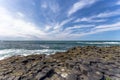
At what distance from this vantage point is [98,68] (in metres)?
7.74

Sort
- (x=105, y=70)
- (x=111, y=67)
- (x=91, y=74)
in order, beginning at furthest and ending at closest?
(x=111, y=67) → (x=105, y=70) → (x=91, y=74)

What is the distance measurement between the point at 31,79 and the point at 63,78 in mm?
1691

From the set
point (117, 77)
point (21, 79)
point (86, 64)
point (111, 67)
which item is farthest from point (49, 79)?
point (111, 67)

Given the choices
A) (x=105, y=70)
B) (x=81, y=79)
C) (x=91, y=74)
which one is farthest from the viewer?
(x=105, y=70)

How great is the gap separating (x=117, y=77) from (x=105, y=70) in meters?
0.99

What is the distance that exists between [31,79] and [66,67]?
2.45m

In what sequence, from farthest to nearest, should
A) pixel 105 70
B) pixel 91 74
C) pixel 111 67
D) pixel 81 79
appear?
pixel 111 67
pixel 105 70
pixel 91 74
pixel 81 79

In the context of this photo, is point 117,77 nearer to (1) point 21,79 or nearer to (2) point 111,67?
(2) point 111,67

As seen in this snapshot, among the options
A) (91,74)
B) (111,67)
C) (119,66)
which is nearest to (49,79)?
(91,74)

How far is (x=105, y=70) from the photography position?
24.6ft

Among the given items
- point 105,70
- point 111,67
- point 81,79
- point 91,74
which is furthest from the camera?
point 111,67

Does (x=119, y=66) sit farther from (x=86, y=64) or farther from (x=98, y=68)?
(x=86, y=64)

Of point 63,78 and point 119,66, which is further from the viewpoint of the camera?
point 119,66

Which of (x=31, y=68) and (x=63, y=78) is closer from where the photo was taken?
(x=63, y=78)
